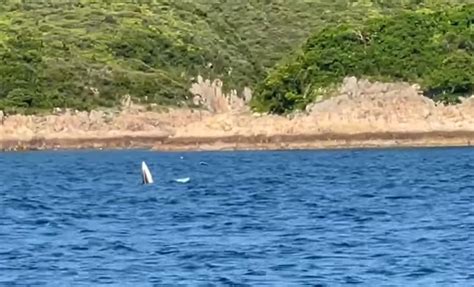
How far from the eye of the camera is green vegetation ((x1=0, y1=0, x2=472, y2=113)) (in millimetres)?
110938

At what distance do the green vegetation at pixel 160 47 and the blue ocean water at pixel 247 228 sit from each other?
1398 inches

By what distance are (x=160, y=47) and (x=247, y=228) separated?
93.6 metres

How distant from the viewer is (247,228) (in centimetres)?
3444

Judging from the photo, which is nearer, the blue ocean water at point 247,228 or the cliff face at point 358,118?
the blue ocean water at point 247,228

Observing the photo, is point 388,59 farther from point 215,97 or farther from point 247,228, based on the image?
point 247,228

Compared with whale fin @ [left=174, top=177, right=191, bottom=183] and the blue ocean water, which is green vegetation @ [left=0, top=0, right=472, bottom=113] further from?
the blue ocean water

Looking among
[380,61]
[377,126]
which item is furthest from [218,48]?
[377,126]

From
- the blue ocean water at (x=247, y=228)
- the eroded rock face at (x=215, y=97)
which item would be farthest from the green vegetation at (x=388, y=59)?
the blue ocean water at (x=247, y=228)

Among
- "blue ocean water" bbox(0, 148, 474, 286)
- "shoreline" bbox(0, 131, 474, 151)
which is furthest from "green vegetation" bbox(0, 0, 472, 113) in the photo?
"blue ocean water" bbox(0, 148, 474, 286)

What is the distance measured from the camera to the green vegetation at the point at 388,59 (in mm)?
90812

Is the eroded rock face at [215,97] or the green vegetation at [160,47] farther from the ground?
the green vegetation at [160,47]

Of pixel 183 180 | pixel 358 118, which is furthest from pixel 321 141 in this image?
pixel 183 180

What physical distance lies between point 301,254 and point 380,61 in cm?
6611

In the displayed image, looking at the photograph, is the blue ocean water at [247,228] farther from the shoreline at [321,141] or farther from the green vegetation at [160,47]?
the green vegetation at [160,47]
